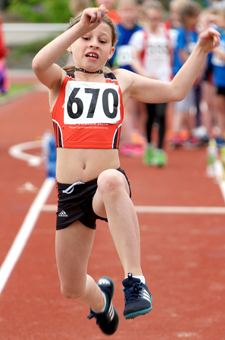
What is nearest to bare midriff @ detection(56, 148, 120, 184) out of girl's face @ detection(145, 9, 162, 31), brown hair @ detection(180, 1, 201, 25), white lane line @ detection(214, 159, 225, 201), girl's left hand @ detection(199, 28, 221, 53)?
girl's left hand @ detection(199, 28, 221, 53)

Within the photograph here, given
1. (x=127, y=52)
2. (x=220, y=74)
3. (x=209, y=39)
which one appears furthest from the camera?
(x=220, y=74)

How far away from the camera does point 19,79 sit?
105 ft

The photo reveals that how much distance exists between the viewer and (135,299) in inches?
129

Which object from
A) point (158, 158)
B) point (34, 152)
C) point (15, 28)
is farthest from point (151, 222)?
point (15, 28)

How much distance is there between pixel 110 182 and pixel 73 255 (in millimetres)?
655

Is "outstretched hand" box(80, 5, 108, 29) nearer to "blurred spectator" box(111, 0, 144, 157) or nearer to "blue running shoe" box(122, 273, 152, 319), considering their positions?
"blue running shoe" box(122, 273, 152, 319)

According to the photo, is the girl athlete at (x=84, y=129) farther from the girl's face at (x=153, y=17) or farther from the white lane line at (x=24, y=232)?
the girl's face at (x=153, y=17)

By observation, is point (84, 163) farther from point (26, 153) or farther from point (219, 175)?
point (26, 153)

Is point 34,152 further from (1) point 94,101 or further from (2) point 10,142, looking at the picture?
(1) point 94,101

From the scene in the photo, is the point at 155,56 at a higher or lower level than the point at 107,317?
lower

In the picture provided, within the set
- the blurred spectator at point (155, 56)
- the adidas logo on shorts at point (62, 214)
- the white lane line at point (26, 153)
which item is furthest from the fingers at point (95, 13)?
the white lane line at point (26, 153)

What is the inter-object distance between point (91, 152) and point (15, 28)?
3089 centimetres

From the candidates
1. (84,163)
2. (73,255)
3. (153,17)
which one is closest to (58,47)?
(84,163)

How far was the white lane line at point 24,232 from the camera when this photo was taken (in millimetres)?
5453
